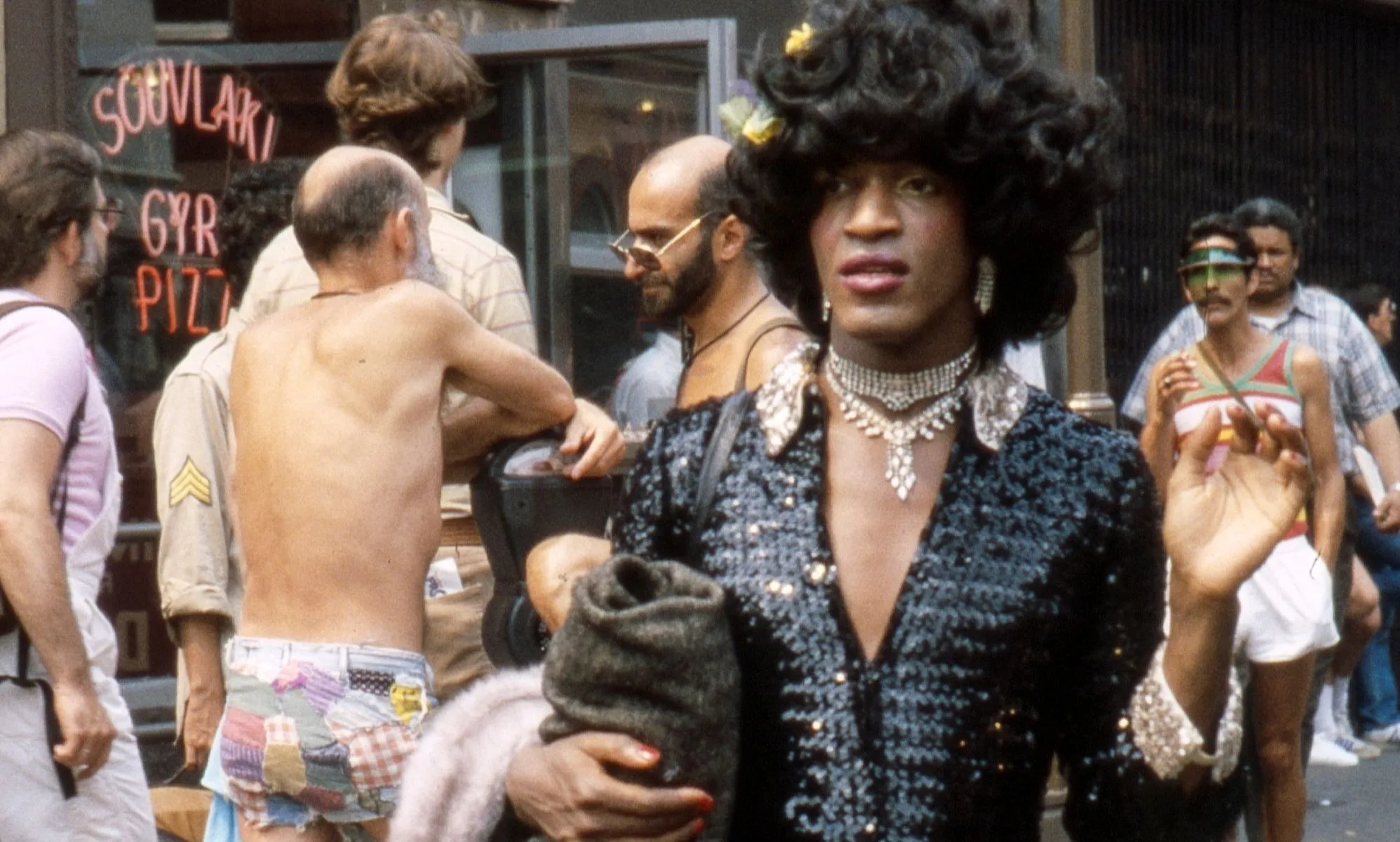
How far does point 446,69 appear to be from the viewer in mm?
5543

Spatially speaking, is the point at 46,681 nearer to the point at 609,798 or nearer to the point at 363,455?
the point at 363,455

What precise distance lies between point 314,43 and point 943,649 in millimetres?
6012

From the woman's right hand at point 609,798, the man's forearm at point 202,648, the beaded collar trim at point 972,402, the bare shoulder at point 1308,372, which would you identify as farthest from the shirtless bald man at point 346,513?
the bare shoulder at point 1308,372

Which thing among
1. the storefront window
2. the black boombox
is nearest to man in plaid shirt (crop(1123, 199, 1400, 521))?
the storefront window

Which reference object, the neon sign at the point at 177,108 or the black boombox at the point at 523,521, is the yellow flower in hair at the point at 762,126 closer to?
the black boombox at the point at 523,521

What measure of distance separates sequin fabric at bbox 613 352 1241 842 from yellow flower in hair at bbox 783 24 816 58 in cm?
45

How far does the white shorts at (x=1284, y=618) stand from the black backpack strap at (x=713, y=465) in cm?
458

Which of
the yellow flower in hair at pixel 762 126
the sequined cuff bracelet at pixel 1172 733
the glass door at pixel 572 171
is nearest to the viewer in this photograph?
the sequined cuff bracelet at pixel 1172 733

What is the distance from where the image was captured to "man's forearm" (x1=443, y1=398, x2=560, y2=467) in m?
5.01

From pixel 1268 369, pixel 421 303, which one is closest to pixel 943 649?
pixel 421 303

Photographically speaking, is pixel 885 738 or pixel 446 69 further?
pixel 446 69

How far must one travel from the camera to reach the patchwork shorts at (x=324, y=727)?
186 inches

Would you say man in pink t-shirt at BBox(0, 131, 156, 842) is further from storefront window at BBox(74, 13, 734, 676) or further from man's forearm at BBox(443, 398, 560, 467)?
storefront window at BBox(74, 13, 734, 676)

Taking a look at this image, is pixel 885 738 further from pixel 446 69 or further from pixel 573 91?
pixel 573 91
